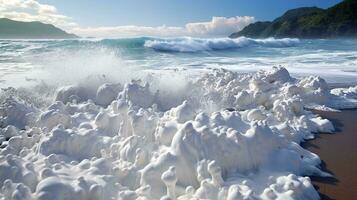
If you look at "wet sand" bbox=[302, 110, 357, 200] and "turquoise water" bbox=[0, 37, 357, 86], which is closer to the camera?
"wet sand" bbox=[302, 110, 357, 200]

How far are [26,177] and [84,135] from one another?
3.42 feet

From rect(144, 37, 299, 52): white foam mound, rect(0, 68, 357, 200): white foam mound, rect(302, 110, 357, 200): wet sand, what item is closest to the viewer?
rect(0, 68, 357, 200): white foam mound

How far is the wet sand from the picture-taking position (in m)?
3.54

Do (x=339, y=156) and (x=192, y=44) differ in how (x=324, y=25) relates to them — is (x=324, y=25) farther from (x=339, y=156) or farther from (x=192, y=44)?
(x=339, y=156)

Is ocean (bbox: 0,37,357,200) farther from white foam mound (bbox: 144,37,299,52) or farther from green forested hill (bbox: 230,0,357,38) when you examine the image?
green forested hill (bbox: 230,0,357,38)

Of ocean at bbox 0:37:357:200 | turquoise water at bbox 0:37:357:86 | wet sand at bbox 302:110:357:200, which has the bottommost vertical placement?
turquoise water at bbox 0:37:357:86

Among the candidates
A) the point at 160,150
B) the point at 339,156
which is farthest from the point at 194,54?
the point at 160,150

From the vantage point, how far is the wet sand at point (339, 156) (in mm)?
3539

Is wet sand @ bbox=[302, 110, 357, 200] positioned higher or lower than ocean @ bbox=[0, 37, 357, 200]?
lower

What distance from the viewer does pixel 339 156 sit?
439cm

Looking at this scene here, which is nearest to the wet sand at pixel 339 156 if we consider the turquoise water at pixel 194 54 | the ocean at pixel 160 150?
the ocean at pixel 160 150

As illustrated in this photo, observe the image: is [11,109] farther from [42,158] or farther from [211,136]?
[211,136]

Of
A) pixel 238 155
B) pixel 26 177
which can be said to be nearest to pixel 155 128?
pixel 238 155

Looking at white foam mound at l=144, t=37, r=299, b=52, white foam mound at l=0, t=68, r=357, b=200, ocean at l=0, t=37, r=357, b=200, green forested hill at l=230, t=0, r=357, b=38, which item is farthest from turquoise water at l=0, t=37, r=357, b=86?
green forested hill at l=230, t=0, r=357, b=38
